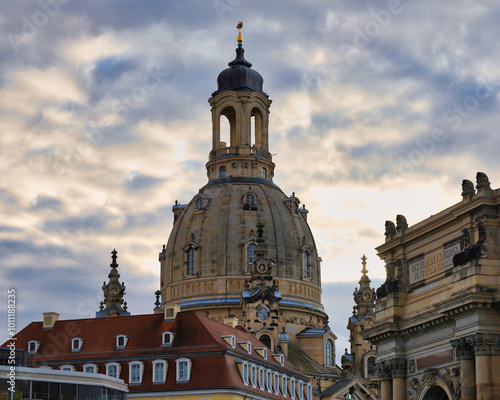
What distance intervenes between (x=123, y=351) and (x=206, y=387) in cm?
929

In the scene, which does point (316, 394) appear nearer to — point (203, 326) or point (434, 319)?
point (203, 326)

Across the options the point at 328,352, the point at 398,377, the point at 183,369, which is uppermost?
the point at 328,352

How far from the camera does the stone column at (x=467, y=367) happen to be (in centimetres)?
5666

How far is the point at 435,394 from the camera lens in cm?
6322

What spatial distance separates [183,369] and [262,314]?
38.5 metres

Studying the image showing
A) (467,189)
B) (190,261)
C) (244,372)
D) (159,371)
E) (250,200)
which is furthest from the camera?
(250,200)

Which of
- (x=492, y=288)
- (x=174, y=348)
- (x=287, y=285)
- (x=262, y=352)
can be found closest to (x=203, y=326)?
(x=174, y=348)

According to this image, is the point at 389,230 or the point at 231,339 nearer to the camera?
the point at 389,230

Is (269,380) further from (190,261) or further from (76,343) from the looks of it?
(190,261)

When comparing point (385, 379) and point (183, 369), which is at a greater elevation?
point (183, 369)

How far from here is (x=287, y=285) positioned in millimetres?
128875

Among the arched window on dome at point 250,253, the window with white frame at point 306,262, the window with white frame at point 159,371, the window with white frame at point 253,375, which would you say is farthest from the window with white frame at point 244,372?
the window with white frame at point 306,262

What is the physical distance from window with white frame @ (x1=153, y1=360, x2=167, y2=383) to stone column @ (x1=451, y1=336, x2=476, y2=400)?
101ft

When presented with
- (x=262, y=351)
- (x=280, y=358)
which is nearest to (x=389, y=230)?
(x=262, y=351)
